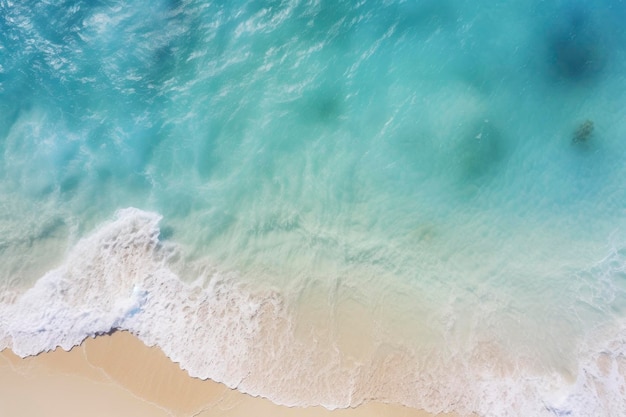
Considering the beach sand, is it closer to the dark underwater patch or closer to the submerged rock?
the submerged rock

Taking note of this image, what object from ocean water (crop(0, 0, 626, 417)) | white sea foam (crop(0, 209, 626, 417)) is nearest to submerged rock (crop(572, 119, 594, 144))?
ocean water (crop(0, 0, 626, 417))

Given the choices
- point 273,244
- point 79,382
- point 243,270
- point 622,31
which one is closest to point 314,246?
point 273,244

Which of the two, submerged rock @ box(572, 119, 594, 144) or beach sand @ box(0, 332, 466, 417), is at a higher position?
submerged rock @ box(572, 119, 594, 144)

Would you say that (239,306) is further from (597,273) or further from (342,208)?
(597,273)

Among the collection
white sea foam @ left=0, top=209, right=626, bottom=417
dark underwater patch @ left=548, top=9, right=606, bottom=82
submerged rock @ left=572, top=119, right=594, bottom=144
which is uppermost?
dark underwater patch @ left=548, top=9, right=606, bottom=82

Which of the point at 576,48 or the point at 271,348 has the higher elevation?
the point at 576,48

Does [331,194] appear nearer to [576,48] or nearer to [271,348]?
[271,348]

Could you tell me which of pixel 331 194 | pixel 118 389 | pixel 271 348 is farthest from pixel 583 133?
pixel 118 389
